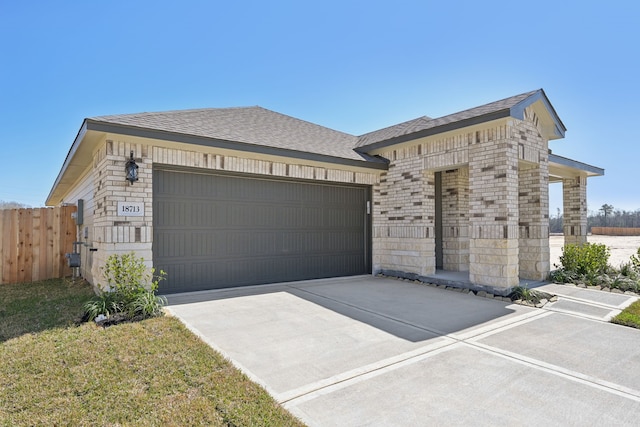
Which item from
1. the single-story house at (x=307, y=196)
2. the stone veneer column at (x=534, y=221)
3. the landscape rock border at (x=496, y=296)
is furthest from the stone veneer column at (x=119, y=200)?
the stone veneer column at (x=534, y=221)

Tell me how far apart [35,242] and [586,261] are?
14.0 meters

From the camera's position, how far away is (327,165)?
26.7 feet

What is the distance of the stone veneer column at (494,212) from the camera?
21.4 feet

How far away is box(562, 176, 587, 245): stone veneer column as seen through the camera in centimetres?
1097

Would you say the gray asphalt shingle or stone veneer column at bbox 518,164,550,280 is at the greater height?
the gray asphalt shingle

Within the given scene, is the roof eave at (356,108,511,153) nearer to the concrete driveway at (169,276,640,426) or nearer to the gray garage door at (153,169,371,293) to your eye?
the gray garage door at (153,169,371,293)

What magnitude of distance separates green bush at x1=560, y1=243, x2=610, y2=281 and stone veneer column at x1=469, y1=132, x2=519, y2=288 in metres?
2.94

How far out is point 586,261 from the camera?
8227 millimetres

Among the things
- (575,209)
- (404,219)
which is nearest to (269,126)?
(404,219)

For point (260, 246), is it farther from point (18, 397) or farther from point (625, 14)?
point (625, 14)

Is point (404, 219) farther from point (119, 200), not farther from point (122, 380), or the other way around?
point (122, 380)

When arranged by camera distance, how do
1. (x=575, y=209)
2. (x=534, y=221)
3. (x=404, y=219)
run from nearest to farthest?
1. (x=534, y=221)
2. (x=404, y=219)
3. (x=575, y=209)

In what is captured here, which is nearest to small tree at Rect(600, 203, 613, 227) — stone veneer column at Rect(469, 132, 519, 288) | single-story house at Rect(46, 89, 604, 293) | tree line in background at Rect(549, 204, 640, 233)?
tree line in background at Rect(549, 204, 640, 233)

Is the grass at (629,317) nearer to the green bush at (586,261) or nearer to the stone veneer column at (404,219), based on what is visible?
the green bush at (586,261)
